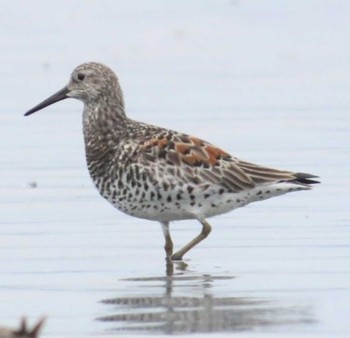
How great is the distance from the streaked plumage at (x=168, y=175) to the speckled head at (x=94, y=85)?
0.44 feet

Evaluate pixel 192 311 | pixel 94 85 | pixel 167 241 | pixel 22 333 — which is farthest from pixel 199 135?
pixel 22 333

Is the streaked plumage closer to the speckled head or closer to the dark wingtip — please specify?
the dark wingtip

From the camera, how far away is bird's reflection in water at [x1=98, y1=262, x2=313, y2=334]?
407 inches

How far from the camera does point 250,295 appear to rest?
441 inches

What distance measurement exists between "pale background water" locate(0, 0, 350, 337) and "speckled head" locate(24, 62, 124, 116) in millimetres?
1031

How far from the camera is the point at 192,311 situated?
10.8m

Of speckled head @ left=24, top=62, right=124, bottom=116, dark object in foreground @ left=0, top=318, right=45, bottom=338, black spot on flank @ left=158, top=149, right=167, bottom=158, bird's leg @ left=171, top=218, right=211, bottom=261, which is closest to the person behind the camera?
dark object in foreground @ left=0, top=318, right=45, bottom=338

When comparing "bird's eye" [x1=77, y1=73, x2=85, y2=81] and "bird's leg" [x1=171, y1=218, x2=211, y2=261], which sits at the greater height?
"bird's eye" [x1=77, y1=73, x2=85, y2=81]

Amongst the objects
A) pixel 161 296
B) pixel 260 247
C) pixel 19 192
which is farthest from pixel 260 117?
pixel 161 296

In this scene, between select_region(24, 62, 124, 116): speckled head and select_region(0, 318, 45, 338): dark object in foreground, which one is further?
select_region(24, 62, 124, 116): speckled head

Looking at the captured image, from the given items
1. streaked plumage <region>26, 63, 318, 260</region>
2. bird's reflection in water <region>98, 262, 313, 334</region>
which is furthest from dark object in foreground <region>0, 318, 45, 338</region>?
streaked plumage <region>26, 63, 318, 260</region>

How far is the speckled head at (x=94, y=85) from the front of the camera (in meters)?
13.6

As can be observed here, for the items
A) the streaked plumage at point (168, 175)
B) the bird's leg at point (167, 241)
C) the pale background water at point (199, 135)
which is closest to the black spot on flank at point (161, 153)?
the streaked plumage at point (168, 175)

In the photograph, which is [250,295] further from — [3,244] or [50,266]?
[3,244]
